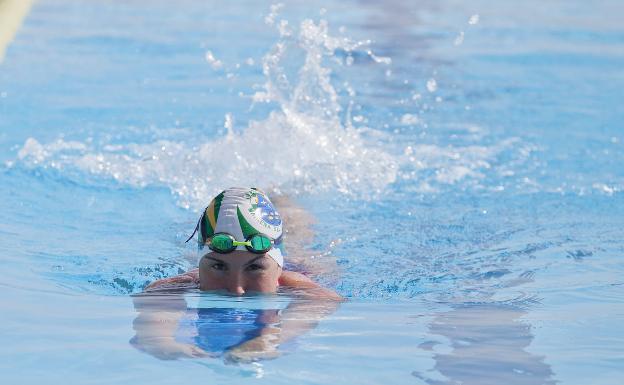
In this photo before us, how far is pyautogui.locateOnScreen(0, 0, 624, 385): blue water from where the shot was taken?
11.3ft

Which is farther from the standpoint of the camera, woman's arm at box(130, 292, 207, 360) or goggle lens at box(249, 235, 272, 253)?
goggle lens at box(249, 235, 272, 253)

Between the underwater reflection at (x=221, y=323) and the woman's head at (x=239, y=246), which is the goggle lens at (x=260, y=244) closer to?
the woman's head at (x=239, y=246)

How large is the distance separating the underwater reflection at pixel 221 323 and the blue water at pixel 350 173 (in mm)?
65

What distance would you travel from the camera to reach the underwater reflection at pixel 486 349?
3152 millimetres

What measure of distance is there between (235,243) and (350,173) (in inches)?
113

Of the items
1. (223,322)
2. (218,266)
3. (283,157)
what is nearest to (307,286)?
(218,266)

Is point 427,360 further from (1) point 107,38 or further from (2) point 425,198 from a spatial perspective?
(1) point 107,38

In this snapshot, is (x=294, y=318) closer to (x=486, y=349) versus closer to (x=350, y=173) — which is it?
(x=486, y=349)

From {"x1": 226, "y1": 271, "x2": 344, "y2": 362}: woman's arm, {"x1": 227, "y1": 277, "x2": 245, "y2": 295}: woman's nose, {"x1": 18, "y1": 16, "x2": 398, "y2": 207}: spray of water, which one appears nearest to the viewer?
{"x1": 226, "y1": 271, "x2": 344, "y2": 362}: woman's arm

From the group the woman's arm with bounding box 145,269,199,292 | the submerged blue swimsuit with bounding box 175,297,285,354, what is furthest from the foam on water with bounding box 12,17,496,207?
the submerged blue swimsuit with bounding box 175,297,285,354

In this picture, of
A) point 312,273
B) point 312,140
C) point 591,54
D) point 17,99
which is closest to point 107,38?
point 17,99

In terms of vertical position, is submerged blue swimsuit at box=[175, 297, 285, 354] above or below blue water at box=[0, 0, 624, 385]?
below

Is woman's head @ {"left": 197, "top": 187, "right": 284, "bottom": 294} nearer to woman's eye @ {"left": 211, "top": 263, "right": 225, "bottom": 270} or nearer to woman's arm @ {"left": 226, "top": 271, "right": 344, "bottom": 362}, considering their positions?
woman's eye @ {"left": 211, "top": 263, "right": 225, "bottom": 270}

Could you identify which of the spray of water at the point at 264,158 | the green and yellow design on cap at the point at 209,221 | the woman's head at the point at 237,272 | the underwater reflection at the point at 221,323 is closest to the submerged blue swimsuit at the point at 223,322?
the underwater reflection at the point at 221,323
